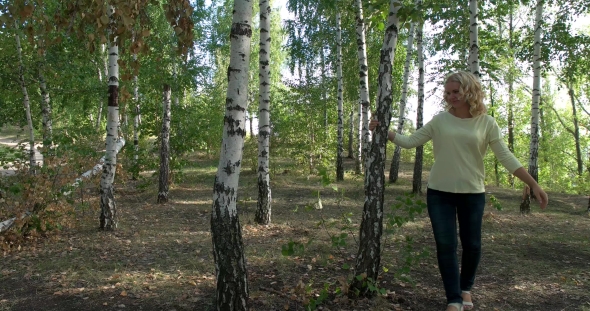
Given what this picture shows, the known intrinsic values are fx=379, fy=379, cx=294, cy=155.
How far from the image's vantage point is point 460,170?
9.11 ft

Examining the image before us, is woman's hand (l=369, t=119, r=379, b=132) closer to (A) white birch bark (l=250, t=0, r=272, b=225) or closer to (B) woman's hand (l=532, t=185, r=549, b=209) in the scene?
(B) woman's hand (l=532, t=185, r=549, b=209)

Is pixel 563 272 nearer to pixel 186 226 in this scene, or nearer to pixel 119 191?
pixel 186 226

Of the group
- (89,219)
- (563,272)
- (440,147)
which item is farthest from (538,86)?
(89,219)

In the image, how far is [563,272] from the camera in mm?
4473

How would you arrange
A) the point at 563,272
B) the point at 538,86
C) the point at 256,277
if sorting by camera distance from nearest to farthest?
the point at 256,277
the point at 563,272
the point at 538,86

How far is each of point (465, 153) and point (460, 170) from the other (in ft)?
0.44

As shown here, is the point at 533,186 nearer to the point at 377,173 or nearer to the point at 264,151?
the point at 377,173

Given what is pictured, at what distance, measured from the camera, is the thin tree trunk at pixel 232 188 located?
2.87 m

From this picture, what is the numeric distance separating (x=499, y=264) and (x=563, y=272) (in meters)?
0.68

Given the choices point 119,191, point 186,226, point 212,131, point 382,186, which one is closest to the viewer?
point 382,186

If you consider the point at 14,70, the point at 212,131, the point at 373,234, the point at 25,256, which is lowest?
the point at 25,256

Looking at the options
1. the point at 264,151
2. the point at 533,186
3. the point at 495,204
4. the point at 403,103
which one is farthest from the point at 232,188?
the point at 403,103

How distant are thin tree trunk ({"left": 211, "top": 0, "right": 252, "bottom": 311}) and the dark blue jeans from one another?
4.92ft

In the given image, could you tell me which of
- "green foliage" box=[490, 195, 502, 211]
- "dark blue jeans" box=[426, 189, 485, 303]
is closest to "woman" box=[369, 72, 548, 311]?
"dark blue jeans" box=[426, 189, 485, 303]
